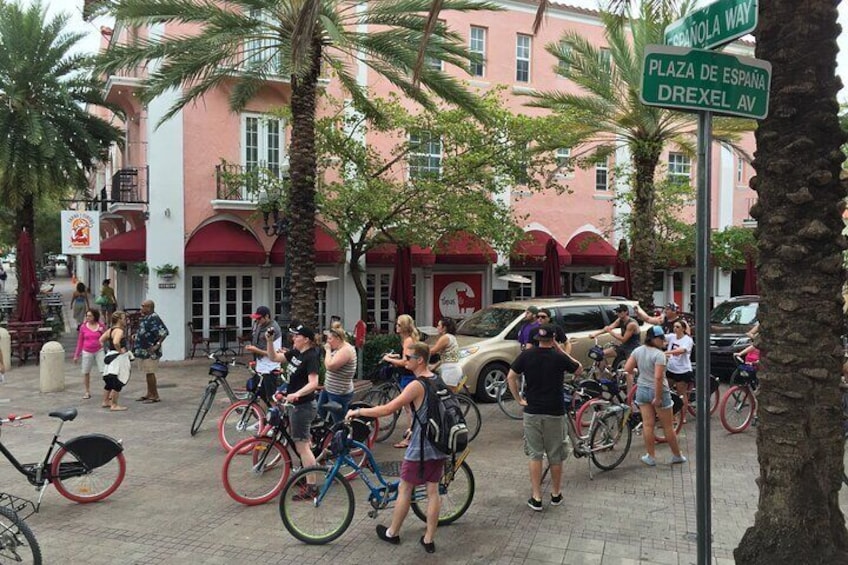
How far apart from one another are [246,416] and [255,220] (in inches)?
426

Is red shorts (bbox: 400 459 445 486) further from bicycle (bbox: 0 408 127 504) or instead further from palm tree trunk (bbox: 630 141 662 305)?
palm tree trunk (bbox: 630 141 662 305)

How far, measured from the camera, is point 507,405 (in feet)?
38.2

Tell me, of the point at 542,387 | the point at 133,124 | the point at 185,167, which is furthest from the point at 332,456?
the point at 133,124

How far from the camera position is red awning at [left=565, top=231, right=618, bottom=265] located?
76.2 ft

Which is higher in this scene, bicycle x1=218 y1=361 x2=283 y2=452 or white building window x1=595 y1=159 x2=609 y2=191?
white building window x1=595 y1=159 x2=609 y2=191

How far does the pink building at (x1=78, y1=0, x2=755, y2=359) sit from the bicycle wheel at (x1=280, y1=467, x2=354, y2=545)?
12.3 meters

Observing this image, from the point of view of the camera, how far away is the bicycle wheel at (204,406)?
9.47 metres

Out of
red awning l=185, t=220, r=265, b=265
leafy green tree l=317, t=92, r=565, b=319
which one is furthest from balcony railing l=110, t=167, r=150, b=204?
leafy green tree l=317, t=92, r=565, b=319

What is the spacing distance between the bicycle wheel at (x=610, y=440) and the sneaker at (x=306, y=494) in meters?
3.36

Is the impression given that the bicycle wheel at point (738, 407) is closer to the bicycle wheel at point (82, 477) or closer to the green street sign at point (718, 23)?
the green street sign at point (718, 23)

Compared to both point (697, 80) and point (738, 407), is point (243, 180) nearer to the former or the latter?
point (738, 407)

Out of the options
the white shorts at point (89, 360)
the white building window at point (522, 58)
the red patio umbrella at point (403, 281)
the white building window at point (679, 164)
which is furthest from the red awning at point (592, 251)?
the white shorts at point (89, 360)

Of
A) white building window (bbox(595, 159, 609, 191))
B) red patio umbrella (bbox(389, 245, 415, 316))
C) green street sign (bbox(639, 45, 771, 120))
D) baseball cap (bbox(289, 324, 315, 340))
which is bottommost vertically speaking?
baseball cap (bbox(289, 324, 315, 340))

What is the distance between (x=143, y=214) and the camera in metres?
17.8
